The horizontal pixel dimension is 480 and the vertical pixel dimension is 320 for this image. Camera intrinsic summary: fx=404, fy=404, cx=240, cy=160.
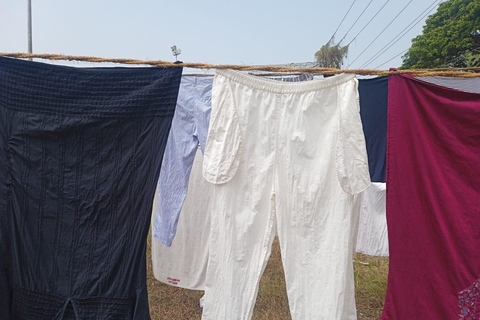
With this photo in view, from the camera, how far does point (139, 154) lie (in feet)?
6.84

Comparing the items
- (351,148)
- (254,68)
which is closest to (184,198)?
(254,68)

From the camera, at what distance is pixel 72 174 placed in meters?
2.11

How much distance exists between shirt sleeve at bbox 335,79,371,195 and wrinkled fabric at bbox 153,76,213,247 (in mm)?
1130

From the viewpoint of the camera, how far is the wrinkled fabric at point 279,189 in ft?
6.47

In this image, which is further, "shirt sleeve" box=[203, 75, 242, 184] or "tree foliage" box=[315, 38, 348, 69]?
"tree foliage" box=[315, 38, 348, 69]

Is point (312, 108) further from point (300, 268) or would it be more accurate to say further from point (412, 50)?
point (412, 50)

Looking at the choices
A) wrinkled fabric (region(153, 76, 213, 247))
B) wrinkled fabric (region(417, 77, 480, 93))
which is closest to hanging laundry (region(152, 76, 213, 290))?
wrinkled fabric (region(153, 76, 213, 247))

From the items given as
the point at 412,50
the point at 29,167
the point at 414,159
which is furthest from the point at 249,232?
the point at 412,50

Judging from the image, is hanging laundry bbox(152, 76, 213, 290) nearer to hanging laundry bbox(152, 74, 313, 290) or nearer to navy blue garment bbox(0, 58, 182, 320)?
hanging laundry bbox(152, 74, 313, 290)

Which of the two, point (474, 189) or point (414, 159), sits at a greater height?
point (414, 159)

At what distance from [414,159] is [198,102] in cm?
148

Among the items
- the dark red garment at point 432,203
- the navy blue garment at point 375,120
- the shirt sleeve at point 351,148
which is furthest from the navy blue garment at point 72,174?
the navy blue garment at point 375,120

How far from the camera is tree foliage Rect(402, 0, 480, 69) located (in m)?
13.1

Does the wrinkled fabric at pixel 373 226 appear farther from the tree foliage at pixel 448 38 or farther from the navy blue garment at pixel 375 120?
the tree foliage at pixel 448 38
